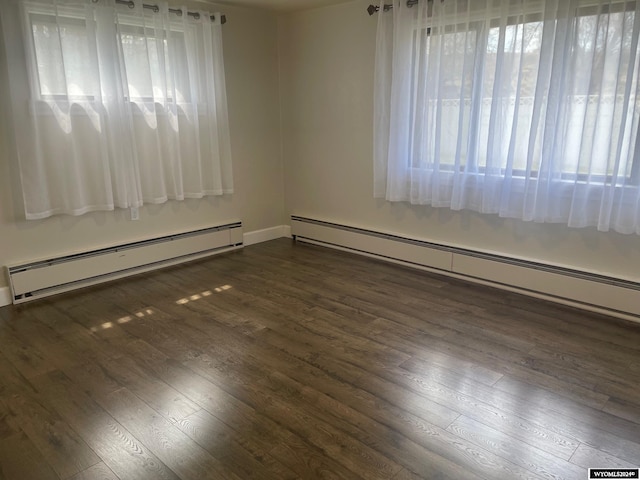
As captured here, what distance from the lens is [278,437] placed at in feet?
6.72

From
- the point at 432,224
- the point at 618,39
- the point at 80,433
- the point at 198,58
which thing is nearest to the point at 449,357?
the point at 432,224

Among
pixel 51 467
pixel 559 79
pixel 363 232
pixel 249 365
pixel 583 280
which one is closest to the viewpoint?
pixel 51 467

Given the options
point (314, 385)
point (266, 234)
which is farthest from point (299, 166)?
point (314, 385)

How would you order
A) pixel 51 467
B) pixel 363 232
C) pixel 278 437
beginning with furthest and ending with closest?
1. pixel 363 232
2. pixel 278 437
3. pixel 51 467

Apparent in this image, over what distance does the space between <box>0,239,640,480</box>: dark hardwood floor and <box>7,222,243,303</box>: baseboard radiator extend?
144 mm

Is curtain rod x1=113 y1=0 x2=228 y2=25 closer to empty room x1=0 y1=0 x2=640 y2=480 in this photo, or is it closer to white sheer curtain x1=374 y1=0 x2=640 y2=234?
empty room x1=0 y1=0 x2=640 y2=480

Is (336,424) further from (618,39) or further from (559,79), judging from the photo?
(618,39)

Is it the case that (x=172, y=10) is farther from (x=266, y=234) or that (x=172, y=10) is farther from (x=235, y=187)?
(x=266, y=234)

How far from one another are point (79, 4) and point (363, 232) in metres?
2.95

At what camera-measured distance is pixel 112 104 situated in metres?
3.68

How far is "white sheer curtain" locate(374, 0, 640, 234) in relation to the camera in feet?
9.54

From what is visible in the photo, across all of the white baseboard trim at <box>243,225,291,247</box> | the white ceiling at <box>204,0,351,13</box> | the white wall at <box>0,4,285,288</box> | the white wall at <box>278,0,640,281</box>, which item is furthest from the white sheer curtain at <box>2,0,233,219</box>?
the white wall at <box>278,0,640,281</box>

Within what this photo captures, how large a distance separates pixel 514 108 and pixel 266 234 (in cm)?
287

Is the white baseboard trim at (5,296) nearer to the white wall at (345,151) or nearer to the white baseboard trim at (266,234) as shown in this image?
the white baseboard trim at (266,234)
